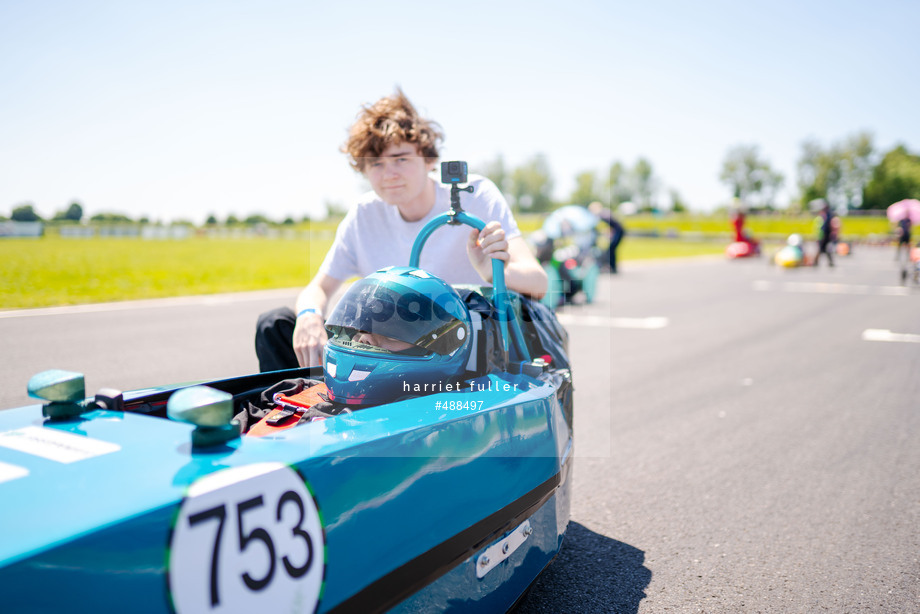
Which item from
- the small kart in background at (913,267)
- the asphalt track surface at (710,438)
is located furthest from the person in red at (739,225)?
the asphalt track surface at (710,438)

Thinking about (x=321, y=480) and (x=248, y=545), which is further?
(x=321, y=480)

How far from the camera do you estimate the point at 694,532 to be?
2859 mm

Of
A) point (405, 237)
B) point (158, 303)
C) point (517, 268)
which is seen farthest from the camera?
point (158, 303)

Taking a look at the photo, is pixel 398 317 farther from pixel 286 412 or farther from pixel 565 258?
pixel 565 258

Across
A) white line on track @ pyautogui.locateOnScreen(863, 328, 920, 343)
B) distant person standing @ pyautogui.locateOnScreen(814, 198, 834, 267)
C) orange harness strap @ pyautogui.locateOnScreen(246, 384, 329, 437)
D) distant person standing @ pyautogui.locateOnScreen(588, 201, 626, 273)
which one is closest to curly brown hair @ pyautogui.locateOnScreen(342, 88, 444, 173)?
orange harness strap @ pyautogui.locateOnScreen(246, 384, 329, 437)

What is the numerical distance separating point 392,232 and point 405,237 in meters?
0.10

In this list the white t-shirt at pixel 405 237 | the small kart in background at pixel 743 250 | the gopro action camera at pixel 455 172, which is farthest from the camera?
the small kart in background at pixel 743 250

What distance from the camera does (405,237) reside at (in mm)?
2957

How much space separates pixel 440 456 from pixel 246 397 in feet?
3.16

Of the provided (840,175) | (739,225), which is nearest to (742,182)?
(840,175)

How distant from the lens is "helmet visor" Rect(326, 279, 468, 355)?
6.33ft

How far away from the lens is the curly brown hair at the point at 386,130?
2.69 metres

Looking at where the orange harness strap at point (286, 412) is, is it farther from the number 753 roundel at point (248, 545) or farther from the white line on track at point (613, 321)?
the white line on track at point (613, 321)

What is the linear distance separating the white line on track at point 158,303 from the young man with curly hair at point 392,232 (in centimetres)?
724
